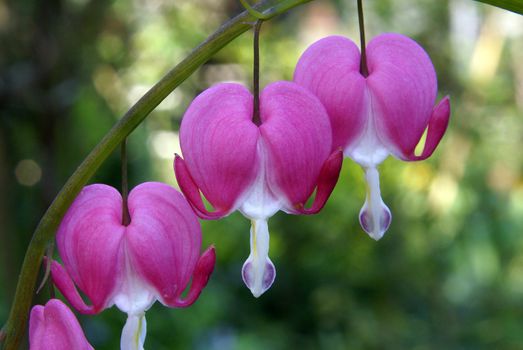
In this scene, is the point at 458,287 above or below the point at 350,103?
below

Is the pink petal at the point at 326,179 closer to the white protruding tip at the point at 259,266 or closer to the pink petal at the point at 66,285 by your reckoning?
the white protruding tip at the point at 259,266

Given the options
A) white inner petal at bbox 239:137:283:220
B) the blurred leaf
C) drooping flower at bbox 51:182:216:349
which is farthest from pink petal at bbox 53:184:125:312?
the blurred leaf

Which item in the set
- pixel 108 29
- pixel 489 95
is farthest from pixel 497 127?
pixel 108 29

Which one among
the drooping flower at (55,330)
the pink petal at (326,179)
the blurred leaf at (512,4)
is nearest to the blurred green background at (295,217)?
the drooping flower at (55,330)

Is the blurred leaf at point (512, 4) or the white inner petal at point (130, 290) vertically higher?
the blurred leaf at point (512, 4)

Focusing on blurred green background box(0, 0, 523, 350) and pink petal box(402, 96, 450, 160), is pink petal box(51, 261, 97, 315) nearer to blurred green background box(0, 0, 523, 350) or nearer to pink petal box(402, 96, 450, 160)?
pink petal box(402, 96, 450, 160)

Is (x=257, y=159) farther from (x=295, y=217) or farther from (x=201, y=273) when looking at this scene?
(x=295, y=217)

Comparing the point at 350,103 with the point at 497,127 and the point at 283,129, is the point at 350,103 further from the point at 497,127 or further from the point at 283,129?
the point at 497,127
